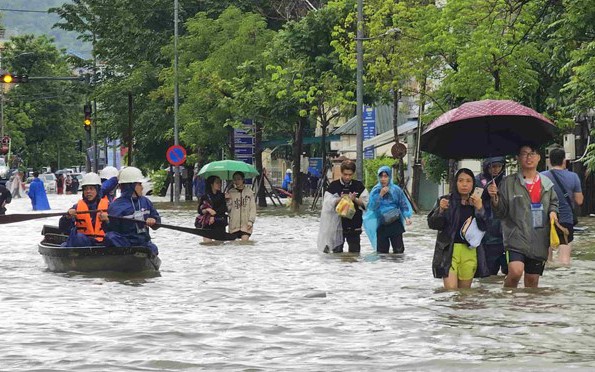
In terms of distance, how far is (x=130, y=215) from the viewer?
20.5m

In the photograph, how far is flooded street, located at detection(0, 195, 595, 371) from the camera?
35.8ft

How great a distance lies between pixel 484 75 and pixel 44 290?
934 inches

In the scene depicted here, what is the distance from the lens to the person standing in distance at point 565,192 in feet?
65.8

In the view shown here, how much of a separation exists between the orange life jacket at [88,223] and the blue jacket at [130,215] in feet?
1.19

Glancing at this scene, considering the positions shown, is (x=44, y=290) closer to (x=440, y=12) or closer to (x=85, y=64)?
(x=440, y=12)

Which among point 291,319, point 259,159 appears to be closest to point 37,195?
point 259,159

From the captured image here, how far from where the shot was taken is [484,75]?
3981cm

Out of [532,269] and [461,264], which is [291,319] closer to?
[461,264]

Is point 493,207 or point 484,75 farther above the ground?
point 484,75

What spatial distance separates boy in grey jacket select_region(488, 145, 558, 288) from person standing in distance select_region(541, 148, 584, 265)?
3.93m

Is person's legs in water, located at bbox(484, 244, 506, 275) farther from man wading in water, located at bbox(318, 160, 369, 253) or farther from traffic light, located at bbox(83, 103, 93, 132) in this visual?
traffic light, located at bbox(83, 103, 93, 132)

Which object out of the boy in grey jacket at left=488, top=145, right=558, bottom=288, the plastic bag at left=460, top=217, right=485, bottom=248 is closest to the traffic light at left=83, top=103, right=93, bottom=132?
the plastic bag at left=460, top=217, right=485, bottom=248

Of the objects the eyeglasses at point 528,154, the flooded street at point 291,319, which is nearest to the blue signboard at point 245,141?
the flooded street at point 291,319

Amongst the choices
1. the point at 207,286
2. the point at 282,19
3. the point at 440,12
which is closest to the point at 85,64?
the point at 282,19
